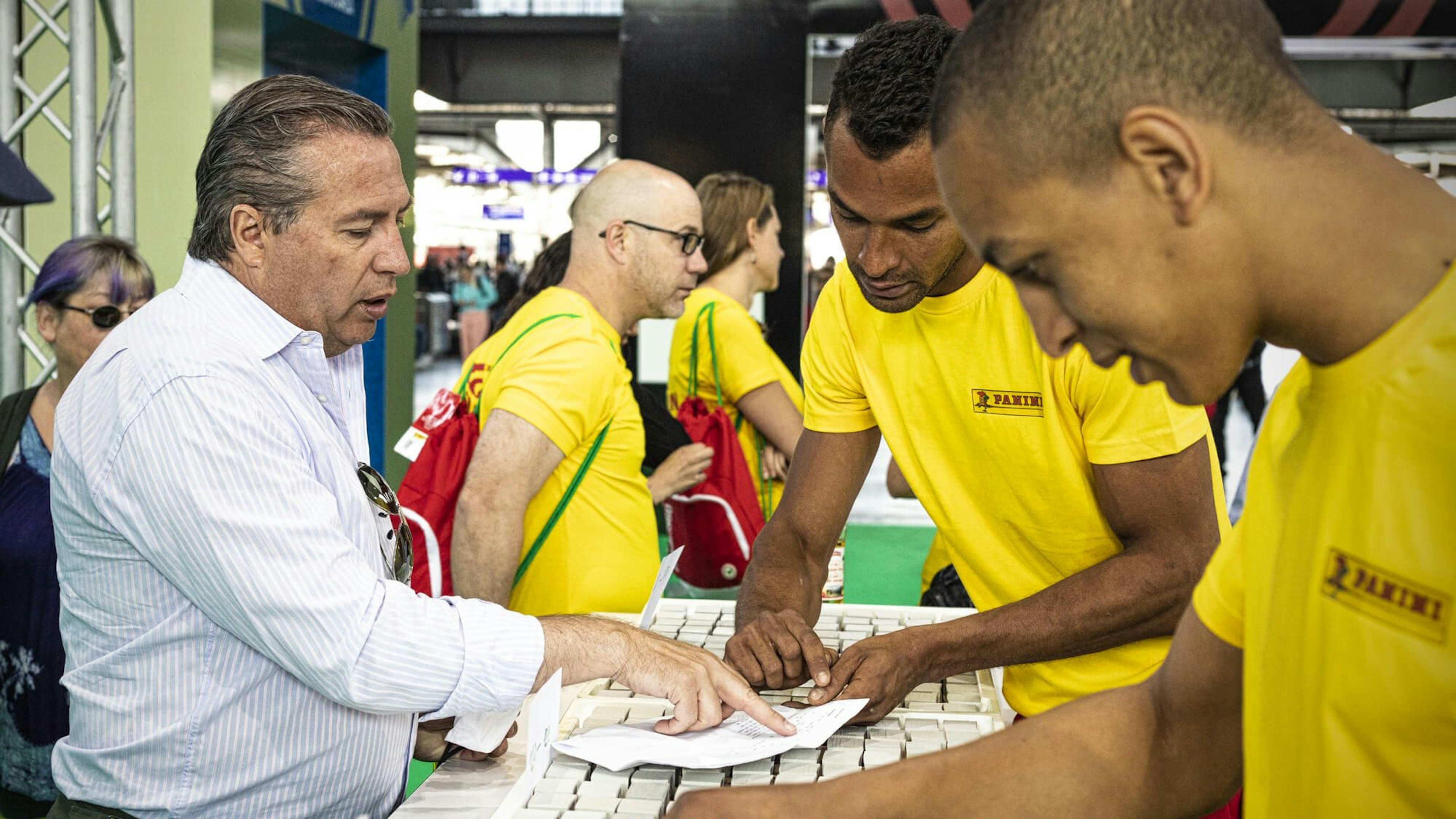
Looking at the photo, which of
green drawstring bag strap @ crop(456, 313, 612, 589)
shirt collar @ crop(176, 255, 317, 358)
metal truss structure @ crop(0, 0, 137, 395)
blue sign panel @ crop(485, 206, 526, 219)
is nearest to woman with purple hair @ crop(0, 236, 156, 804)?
metal truss structure @ crop(0, 0, 137, 395)

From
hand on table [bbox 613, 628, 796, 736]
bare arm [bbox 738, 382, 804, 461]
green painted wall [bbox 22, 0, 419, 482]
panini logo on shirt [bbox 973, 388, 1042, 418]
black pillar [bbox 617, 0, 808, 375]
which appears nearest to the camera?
hand on table [bbox 613, 628, 796, 736]

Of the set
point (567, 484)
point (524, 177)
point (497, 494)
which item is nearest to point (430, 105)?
point (524, 177)

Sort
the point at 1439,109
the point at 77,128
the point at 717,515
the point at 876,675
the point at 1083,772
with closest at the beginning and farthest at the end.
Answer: the point at 1083,772 → the point at 876,675 → the point at 717,515 → the point at 77,128 → the point at 1439,109

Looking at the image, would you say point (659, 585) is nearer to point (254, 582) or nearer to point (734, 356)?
point (254, 582)

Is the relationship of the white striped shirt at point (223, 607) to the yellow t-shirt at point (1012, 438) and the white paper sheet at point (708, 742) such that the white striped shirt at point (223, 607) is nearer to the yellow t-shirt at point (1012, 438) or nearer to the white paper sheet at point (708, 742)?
the white paper sheet at point (708, 742)

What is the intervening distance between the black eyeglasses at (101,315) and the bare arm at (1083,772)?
2.52 metres

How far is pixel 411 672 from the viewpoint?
1.42 meters

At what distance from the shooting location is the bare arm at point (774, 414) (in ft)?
12.5

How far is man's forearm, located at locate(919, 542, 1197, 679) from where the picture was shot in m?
1.64

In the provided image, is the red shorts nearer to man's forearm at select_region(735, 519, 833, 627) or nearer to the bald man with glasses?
man's forearm at select_region(735, 519, 833, 627)

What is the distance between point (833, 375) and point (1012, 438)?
1.22ft

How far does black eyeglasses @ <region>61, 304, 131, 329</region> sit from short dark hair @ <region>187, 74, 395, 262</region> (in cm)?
162

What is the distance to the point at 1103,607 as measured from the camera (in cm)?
166

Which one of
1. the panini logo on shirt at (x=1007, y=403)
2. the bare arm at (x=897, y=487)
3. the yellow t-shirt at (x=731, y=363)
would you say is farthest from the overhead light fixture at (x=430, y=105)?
the panini logo on shirt at (x=1007, y=403)
